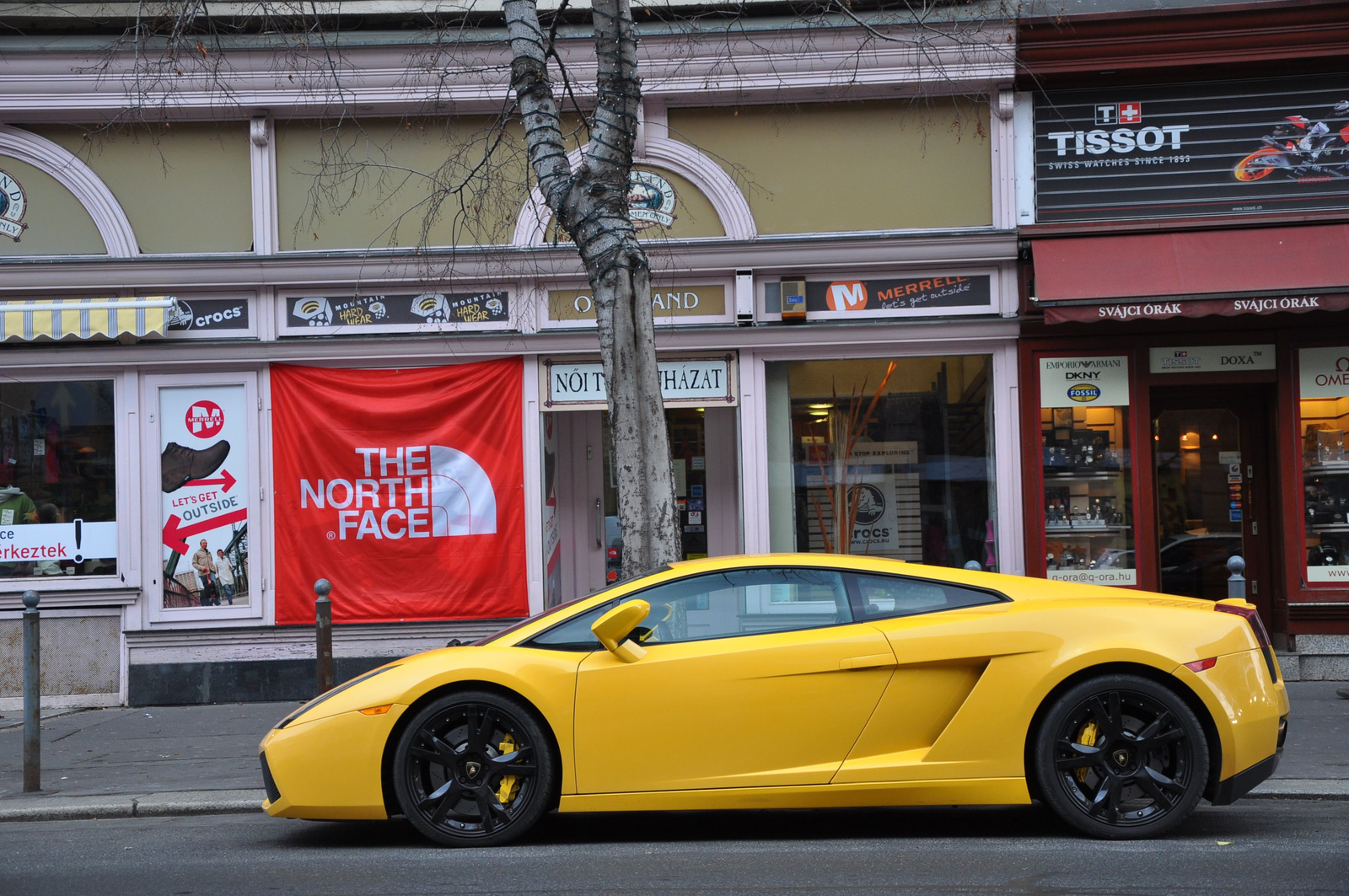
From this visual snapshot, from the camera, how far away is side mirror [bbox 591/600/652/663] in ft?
15.8

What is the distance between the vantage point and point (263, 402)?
32.5 ft

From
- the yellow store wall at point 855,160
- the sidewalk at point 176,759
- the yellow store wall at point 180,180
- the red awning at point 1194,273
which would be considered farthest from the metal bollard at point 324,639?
the red awning at point 1194,273

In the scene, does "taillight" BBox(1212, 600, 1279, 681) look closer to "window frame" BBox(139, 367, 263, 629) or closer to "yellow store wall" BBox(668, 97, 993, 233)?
"yellow store wall" BBox(668, 97, 993, 233)

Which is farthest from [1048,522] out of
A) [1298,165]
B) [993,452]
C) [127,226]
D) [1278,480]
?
[127,226]

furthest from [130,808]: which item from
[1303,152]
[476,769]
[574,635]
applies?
[1303,152]

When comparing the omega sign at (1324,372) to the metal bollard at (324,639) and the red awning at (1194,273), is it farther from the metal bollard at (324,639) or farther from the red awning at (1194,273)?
the metal bollard at (324,639)

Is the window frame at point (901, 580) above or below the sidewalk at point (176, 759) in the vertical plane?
above

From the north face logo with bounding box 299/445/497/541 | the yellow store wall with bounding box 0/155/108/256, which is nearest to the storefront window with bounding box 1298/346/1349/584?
the north face logo with bounding box 299/445/497/541

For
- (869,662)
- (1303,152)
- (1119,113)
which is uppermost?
(1119,113)

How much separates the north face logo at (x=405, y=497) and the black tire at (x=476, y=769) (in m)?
4.98

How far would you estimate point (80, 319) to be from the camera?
31.6ft

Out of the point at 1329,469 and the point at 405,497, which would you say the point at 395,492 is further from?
the point at 1329,469

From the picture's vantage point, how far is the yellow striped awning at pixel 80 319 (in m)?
9.62

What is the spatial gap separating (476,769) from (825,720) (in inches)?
62.4
